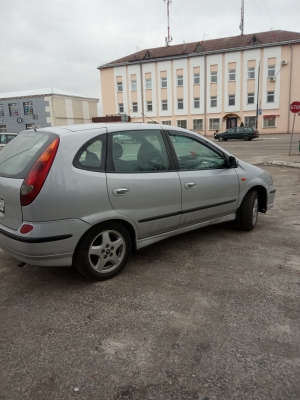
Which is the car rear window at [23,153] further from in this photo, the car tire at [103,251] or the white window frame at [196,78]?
the white window frame at [196,78]

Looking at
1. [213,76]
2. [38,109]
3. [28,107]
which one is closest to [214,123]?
[213,76]

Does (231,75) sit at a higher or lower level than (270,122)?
higher

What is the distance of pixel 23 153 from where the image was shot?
125 inches

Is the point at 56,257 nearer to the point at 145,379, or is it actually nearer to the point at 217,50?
the point at 145,379

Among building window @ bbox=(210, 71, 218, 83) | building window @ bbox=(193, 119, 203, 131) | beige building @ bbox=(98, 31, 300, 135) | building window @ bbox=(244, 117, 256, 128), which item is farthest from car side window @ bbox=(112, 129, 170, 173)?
building window @ bbox=(193, 119, 203, 131)

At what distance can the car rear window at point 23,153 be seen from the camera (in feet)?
9.71

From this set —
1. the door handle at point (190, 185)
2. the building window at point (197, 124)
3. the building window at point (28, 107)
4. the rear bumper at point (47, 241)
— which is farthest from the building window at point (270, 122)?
the rear bumper at point (47, 241)

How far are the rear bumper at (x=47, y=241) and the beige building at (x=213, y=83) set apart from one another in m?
38.3

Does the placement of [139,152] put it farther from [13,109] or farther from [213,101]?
[13,109]

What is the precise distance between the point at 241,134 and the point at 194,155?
105ft

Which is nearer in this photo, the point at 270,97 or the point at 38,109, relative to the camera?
the point at 270,97

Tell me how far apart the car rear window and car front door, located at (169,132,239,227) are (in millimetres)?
1487

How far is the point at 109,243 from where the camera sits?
3.26m

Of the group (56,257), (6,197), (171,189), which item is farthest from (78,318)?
(171,189)
